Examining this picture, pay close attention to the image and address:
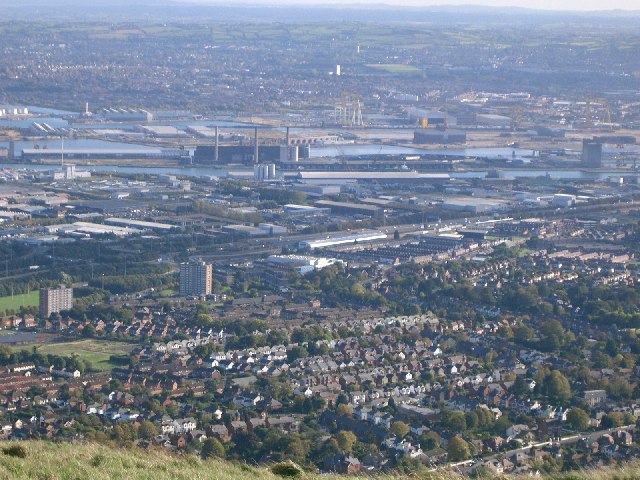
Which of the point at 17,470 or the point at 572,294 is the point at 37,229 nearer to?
the point at 572,294

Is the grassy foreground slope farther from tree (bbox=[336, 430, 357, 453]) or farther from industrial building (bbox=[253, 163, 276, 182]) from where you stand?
industrial building (bbox=[253, 163, 276, 182])

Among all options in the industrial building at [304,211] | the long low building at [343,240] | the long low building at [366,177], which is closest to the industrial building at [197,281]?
the long low building at [343,240]

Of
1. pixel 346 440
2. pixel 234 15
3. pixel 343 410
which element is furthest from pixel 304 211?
pixel 234 15

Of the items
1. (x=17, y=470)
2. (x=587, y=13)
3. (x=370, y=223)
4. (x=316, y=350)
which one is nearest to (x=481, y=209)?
(x=370, y=223)

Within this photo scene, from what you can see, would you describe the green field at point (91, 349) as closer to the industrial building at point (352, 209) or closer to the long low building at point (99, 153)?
the industrial building at point (352, 209)

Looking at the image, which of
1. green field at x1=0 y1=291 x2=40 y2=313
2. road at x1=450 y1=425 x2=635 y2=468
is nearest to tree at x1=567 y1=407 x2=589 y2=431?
road at x1=450 y1=425 x2=635 y2=468

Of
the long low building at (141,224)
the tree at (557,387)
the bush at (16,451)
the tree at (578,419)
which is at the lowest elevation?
the long low building at (141,224)
